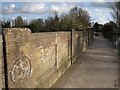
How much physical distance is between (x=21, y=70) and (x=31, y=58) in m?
0.98

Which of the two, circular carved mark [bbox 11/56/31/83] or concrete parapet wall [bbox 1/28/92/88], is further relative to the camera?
circular carved mark [bbox 11/56/31/83]

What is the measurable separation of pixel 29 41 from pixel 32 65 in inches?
33.1

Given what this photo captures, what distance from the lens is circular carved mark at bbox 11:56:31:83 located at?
21.7 ft

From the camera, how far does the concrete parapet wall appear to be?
21.1 ft

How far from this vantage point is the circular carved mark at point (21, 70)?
6.61 meters

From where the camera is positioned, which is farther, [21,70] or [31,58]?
[31,58]

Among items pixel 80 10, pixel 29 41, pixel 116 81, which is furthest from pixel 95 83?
pixel 80 10

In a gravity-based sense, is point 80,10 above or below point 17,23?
above

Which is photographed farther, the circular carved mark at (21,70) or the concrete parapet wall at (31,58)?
the circular carved mark at (21,70)

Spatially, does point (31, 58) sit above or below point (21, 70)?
above

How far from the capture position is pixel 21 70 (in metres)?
7.17

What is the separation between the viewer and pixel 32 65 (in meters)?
8.24

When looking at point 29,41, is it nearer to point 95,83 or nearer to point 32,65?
point 32,65

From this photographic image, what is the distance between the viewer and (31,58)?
809 cm
